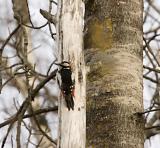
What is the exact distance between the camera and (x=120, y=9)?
2.52 m

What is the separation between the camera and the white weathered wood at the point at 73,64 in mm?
2008

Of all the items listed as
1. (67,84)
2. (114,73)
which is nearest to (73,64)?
(67,84)

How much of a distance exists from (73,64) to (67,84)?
83 mm

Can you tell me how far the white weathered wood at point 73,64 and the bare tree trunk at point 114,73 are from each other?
24cm

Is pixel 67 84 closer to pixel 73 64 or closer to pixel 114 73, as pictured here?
pixel 73 64

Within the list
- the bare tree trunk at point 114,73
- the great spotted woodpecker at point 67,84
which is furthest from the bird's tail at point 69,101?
the bare tree trunk at point 114,73

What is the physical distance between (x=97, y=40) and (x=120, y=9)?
0.58 ft

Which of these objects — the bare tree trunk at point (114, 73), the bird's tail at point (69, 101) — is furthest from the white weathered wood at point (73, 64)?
the bare tree trunk at point (114, 73)

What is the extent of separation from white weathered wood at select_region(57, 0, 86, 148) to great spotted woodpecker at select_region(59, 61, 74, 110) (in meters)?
0.02

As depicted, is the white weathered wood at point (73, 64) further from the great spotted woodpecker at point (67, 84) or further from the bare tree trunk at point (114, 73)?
the bare tree trunk at point (114, 73)

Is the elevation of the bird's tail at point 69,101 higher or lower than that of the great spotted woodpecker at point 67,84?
lower

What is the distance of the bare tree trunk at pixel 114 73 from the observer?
2299 millimetres

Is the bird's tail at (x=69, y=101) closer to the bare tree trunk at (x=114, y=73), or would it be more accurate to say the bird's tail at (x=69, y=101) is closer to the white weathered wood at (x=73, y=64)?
the white weathered wood at (x=73, y=64)

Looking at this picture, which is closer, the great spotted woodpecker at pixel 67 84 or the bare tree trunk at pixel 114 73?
the great spotted woodpecker at pixel 67 84
